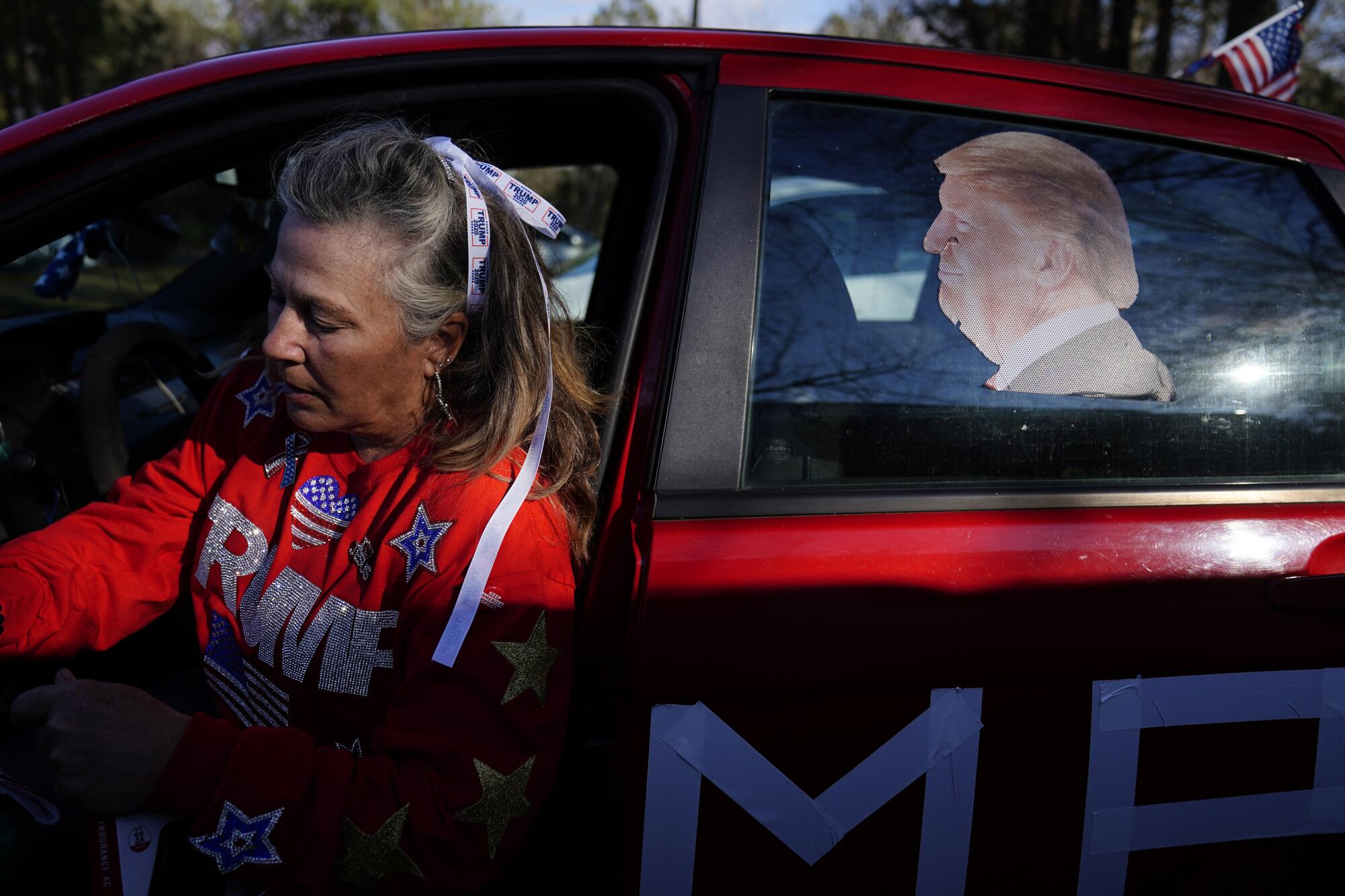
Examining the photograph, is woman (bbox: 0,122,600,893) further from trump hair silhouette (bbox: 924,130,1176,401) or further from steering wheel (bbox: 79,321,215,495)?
trump hair silhouette (bbox: 924,130,1176,401)

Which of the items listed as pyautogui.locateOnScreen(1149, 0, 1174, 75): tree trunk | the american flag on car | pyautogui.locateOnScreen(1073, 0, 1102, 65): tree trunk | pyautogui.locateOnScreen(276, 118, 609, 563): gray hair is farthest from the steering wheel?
pyautogui.locateOnScreen(1149, 0, 1174, 75): tree trunk

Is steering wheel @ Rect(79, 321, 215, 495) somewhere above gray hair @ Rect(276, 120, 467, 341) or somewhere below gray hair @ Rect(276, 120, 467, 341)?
below

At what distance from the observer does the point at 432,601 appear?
4.07ft

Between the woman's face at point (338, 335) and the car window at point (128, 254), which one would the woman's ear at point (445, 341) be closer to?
the woman's face at point (338, 335)

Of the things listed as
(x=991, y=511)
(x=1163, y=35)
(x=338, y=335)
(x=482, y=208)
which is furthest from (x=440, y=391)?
(x=1163, y=35)

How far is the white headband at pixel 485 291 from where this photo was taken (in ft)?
3.95

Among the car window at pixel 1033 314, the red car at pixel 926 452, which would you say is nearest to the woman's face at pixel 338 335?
the red car at pixel 926 452

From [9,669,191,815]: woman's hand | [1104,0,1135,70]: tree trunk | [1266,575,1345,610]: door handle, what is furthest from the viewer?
[1104,0,1135,70]: tree trunk

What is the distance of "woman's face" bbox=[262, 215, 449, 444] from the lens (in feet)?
4.46

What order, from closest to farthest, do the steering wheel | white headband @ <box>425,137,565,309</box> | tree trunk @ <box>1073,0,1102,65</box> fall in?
white headband @ <box>425,137,565,309</box>
the steering wheel
tree trunk @ <box>1073,0,1102,65</box>

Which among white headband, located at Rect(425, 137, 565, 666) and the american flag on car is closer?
white headband, located at Rect(425, 137, 565, 666)

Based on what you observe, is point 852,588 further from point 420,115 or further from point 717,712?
point 420,115

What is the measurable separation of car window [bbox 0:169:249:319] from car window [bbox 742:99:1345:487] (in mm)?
1317

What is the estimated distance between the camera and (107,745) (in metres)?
1.12
